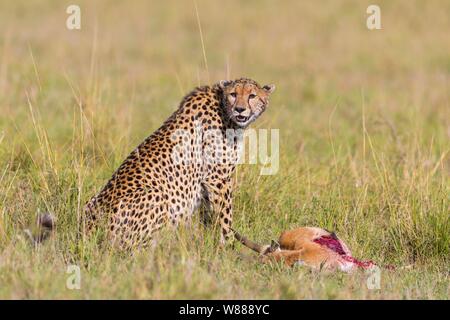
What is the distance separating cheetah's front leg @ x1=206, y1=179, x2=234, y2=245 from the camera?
649cm

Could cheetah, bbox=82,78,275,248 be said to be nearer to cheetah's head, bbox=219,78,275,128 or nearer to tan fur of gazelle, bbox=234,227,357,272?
cheetah's head, bbox=219,78,275,128

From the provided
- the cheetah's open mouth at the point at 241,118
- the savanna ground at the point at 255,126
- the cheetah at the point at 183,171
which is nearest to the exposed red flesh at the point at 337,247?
the savanna ground at the point at 255,126

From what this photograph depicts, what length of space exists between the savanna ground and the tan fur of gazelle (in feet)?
0.34

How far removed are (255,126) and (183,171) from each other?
1.43m

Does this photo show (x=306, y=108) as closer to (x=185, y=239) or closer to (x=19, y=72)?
(x=19, y=72)

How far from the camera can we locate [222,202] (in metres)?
6.52

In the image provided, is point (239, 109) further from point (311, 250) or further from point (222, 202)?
point (311, 250)

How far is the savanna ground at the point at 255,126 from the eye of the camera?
214 inches

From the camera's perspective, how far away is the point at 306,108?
11.3m

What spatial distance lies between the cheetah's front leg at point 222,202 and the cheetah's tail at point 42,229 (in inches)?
45.0

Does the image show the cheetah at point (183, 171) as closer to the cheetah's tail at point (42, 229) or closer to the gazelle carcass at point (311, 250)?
the cheetah's tail at point (42, 229)

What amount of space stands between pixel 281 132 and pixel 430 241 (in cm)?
290

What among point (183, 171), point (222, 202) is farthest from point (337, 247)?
point (183, 171)

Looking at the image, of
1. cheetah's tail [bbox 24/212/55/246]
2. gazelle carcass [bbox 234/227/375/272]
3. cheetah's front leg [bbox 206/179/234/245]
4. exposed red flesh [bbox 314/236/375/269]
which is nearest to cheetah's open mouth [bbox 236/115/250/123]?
cheetah's front leg [bbox 206/179/234/245]
